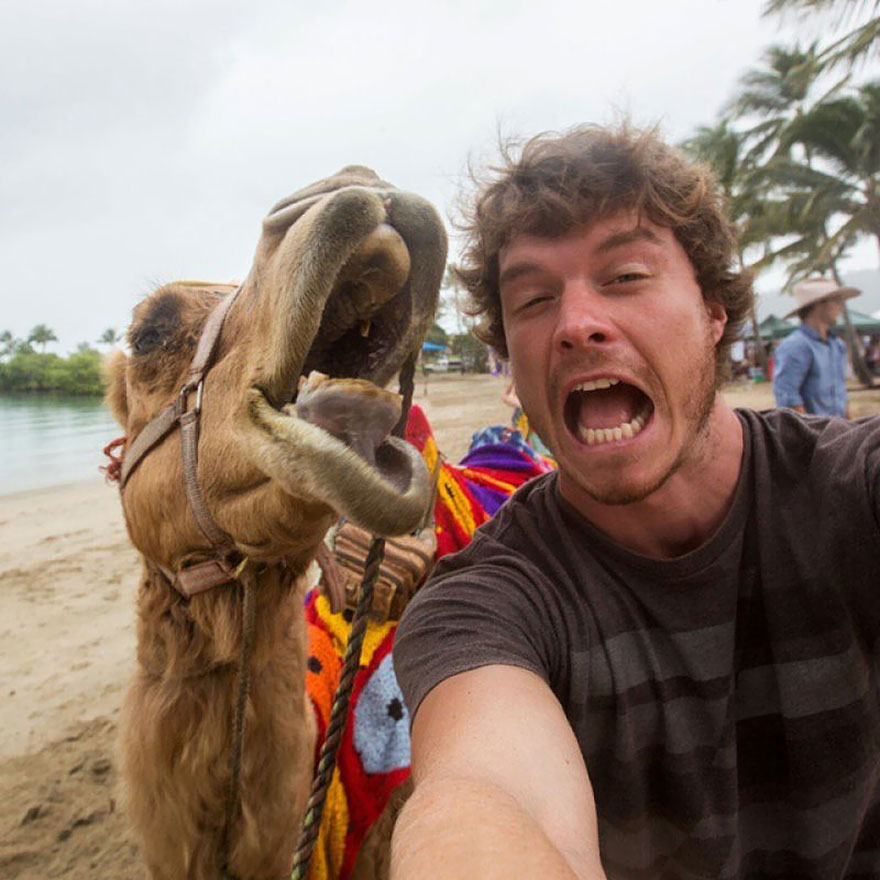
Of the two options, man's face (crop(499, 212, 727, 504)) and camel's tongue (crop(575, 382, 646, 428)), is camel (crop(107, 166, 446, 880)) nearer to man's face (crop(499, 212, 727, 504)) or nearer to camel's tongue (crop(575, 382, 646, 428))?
man's face (crop(499, 212, 727, 504))

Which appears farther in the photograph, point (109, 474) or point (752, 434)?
point (109, 474)

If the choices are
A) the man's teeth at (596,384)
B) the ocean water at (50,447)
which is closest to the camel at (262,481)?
the man's teeth at (596,384)

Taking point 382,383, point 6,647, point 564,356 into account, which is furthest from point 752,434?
point 6,647

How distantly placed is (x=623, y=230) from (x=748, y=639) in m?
0.97

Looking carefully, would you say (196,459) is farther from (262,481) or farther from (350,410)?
(350,410)

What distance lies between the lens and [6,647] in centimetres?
516

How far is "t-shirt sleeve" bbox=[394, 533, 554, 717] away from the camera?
1207 millimetres

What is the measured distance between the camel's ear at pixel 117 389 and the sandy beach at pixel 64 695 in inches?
80.9

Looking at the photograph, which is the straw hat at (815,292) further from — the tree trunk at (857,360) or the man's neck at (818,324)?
the tree trunk at (857,360)

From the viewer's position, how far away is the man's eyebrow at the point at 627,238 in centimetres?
153

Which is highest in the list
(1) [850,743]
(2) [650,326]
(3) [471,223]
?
(3) [471,223]

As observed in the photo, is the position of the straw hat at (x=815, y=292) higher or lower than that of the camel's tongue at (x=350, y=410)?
higher

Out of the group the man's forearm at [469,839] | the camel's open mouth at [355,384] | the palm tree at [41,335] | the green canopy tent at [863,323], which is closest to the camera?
the man's forearm at [469,839]

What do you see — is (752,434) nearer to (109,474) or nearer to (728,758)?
(728,758)
